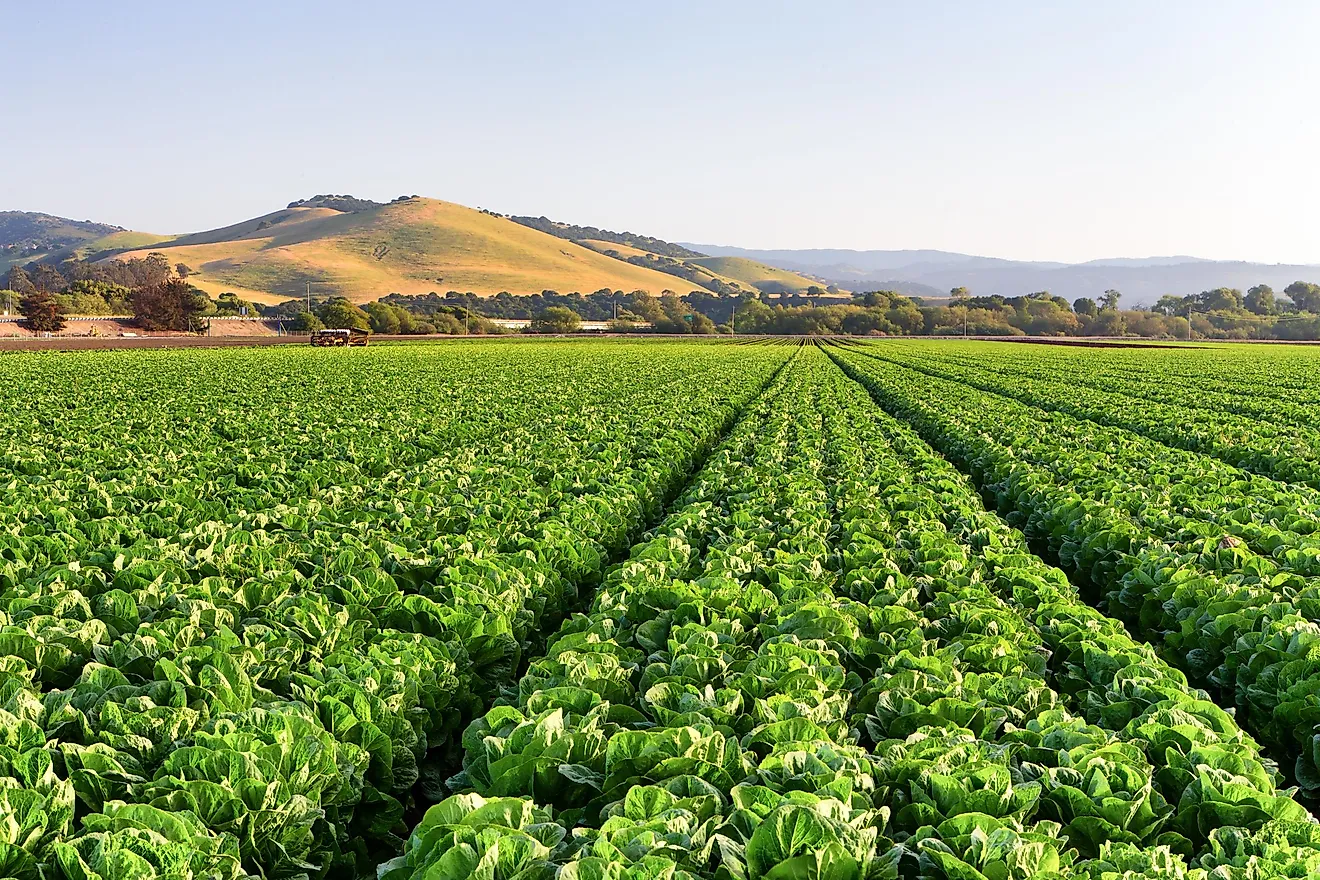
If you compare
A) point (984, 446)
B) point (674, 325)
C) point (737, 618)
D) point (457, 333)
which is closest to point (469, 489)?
point (737, 618)

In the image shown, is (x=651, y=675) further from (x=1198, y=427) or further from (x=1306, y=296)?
(x=1306, y=296)

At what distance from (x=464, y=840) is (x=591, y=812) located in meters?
0.63

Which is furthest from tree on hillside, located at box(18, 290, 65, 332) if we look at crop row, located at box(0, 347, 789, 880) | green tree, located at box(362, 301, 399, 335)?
crop row, located at box(0, 347, 789, 880)

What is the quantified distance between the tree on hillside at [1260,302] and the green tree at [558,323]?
130 m

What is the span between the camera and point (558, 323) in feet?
410

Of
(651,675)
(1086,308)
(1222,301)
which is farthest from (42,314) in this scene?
(1222,301)

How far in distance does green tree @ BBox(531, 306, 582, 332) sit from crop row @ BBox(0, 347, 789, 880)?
110m

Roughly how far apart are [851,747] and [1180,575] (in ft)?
13.4

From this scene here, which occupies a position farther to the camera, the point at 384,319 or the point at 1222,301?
the point at 1222,301

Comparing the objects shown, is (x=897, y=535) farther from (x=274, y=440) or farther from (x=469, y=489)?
(x=274, y=440)

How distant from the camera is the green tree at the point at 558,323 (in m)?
123

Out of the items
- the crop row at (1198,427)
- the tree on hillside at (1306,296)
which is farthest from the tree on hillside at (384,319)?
the tree on hillside at (1306,296)

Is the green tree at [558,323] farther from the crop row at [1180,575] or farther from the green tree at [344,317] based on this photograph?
the crop row at [1180,575]

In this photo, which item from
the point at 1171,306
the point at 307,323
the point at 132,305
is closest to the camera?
the point at 307,323
